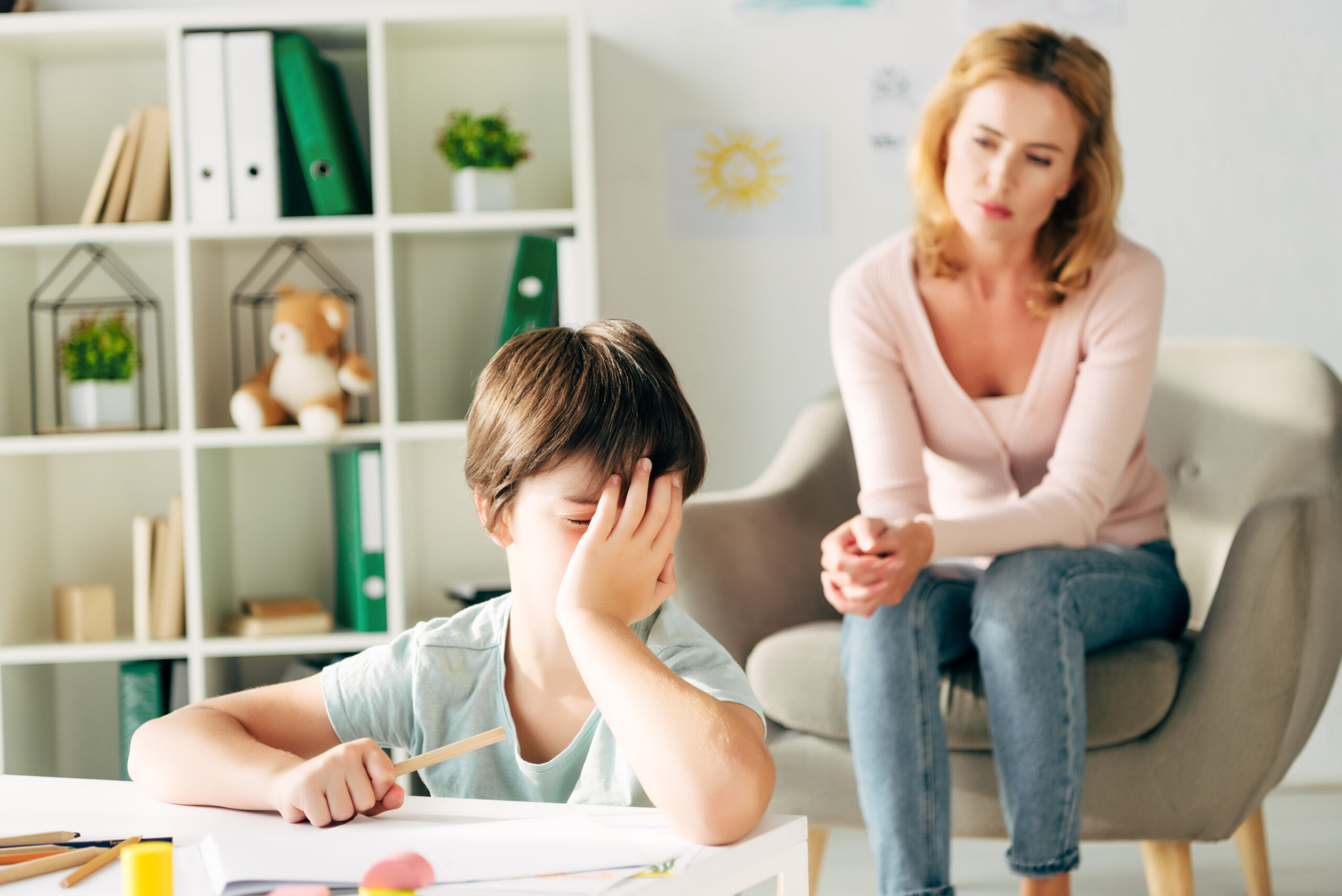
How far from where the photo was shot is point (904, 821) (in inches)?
48.9

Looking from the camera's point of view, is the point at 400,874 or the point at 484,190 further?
the point at 484,190

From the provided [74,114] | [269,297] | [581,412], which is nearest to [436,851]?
[581,412]

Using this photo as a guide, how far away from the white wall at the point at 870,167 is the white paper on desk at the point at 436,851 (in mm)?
1773

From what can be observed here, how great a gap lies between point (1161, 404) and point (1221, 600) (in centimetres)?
61

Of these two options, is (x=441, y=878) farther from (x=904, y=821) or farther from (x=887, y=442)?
(x=887, y=442)

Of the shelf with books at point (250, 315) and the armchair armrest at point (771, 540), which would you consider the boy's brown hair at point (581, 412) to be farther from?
the shelf with books at point (250, 315)

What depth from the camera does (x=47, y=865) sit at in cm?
56

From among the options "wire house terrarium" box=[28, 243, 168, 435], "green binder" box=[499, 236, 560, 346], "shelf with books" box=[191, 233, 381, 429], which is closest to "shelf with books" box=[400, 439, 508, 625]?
"shelf with books" box=[191, 233, 381, 429]

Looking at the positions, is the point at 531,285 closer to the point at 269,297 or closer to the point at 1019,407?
the point at 269,297

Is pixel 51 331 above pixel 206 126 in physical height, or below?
below

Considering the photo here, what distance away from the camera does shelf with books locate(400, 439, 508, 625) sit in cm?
222

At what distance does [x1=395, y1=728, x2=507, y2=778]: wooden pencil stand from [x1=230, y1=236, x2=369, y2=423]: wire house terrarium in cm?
165

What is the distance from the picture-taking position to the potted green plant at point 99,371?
2.06m

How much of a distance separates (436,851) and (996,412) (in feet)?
3.80
